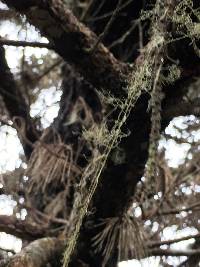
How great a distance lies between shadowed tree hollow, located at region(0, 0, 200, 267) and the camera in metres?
1.63

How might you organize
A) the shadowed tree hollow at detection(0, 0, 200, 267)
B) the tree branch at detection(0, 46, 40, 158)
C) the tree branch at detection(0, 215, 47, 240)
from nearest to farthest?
the shadowed tree hollow at detection(0, 0, 200, 267)
the tree branch at detection(0, 215, 47, 240)
the tree branch at detection(0, 46, 40, 158)

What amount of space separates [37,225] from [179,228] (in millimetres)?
709

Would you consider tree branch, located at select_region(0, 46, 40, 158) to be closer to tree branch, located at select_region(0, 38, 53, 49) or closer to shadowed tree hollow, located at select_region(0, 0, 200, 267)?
shadowed tree hollow, located at select_region(0, 0, 200, 267)

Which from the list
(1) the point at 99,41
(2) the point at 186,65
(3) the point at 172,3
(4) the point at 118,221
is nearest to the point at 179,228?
(4) the point at 118,221

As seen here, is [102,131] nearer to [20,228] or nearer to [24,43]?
[24,43]

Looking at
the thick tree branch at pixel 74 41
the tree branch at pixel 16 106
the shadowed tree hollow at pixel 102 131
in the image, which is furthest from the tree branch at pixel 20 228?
the thick tree branch at pixel 74 41

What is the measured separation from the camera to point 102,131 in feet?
5.82

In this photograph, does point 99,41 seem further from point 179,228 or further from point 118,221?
point 179,228

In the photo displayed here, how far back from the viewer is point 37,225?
233 cm

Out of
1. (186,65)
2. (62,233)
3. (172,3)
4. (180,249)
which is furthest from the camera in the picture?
(180,249)

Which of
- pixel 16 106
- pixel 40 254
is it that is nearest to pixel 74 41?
pixel 40 254

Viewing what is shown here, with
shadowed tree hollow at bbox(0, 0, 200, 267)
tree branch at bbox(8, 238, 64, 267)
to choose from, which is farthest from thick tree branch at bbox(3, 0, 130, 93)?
tree branch at bbox(8, 238, 64, 267)

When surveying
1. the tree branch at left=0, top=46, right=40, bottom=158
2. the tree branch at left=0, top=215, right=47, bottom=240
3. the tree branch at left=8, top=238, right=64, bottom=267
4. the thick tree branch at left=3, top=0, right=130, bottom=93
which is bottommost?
the tree branch at left=8, top=238, right=64, bottom=267

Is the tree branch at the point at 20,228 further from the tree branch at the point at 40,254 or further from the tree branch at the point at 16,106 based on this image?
the tree branch at the point at 16,106
